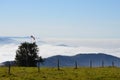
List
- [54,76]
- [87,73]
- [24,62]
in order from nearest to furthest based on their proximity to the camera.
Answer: [54,76]
[87,73]
[24,62]

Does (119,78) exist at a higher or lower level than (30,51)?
lower

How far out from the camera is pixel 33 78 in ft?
219

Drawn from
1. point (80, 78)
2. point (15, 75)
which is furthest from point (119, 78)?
point (15, 75)

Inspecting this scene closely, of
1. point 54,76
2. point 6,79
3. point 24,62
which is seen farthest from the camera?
point 24,62

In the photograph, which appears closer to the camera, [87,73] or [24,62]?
[87,73]

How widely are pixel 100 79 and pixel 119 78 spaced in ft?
Answer: 11.1

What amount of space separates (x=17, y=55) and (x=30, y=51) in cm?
517

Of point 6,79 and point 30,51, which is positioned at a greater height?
point 30,51

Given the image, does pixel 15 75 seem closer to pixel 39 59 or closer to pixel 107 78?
pixel 107 78

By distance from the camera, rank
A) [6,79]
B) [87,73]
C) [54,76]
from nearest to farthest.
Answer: [6,79] < [54,76] < [87,73]

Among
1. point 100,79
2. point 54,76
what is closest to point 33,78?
point 54,76

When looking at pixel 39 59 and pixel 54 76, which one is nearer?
pixel 54 76

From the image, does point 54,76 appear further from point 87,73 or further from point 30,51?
point 30,51

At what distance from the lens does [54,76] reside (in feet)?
228
